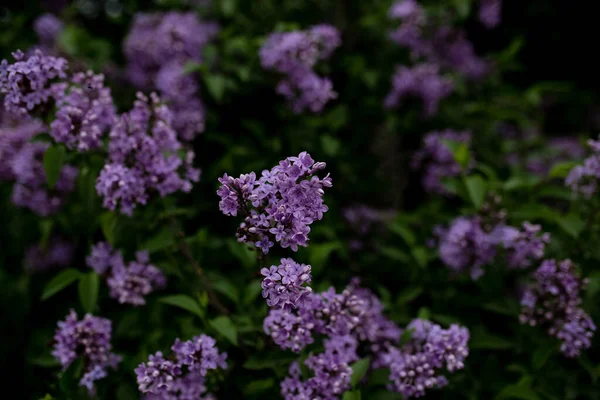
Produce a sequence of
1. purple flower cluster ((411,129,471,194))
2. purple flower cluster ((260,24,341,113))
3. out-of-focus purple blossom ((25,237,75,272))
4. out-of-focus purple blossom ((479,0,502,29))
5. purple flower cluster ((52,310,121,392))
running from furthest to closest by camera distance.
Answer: out-of-focus purple blossom ((479,0,502,29)) → purple flower cluster ((411,129,471,194)) → out-of-focus purple blossom ((25,237,75,272)) → purple flower cluster ((260,24,341,113)) → purple flower cluster ((52,310,121,392))

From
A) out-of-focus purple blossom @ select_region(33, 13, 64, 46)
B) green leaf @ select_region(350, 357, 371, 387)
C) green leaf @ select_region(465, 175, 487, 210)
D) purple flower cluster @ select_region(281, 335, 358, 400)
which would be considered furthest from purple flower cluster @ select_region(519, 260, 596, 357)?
out-of-focus purple blossom @ select_region(33, 13, 64, 46)

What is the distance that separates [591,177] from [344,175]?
1.83m

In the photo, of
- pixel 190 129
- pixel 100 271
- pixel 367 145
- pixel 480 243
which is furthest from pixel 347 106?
pixel 100 271

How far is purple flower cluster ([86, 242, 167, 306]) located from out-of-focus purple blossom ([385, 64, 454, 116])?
2.43 m

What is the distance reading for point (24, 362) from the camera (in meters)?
3.78

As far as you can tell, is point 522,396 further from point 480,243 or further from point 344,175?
point 344,175

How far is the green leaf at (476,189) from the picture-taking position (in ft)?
9.99

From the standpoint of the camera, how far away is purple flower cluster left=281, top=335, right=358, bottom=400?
2326mm

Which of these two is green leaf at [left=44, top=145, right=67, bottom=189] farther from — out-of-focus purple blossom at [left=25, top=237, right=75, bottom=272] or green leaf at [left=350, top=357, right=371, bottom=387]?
green leaf at [left=350, top=357, right=371, bottom=387]

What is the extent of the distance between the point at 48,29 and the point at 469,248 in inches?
153

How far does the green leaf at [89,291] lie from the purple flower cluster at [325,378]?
104 centimetres

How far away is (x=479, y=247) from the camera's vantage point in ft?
10.3

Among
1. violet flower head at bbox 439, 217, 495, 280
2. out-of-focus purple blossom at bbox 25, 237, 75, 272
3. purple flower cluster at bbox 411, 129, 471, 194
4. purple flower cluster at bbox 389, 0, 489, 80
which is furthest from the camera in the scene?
purple flower cluster at bbox 389, 0, 489, 80

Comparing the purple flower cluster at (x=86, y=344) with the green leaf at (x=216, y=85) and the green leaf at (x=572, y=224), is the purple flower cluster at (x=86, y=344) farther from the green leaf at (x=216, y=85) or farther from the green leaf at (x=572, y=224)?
the green leaf at (x=572, y=224)
